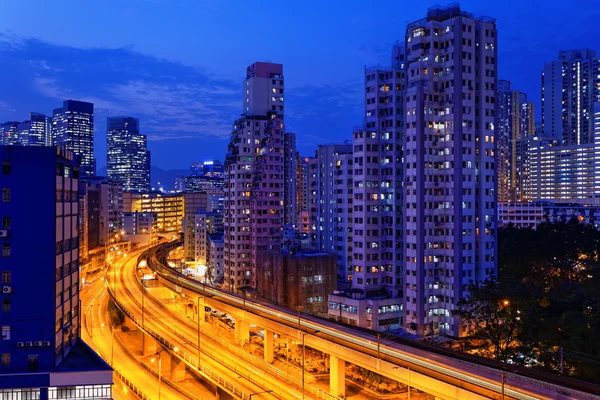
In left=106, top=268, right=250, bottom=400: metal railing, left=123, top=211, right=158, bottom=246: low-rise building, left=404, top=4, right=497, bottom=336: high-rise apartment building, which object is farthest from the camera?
left=123, top=211, right=158, bottom=246: low-rise building

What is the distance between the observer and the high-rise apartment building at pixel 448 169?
6856 centimetres

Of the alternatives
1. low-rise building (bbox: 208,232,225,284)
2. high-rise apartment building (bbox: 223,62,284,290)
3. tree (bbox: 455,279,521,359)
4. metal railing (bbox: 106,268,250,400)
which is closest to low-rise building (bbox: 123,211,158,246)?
low-rise building (bbox: 208,232,225,284)

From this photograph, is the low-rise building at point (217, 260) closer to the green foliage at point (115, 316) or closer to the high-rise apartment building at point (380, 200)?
the green foliage at point (115, 316)

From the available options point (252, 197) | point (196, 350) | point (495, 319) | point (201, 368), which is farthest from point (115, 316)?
point (495, 319)

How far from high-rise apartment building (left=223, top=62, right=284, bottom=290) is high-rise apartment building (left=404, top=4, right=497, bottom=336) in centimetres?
3115

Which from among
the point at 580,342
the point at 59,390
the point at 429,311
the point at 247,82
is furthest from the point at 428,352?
the point at 247,82

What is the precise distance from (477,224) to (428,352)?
32781 millimetres

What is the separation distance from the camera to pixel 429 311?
68.7 meters

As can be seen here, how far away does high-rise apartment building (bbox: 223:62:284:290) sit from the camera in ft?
317

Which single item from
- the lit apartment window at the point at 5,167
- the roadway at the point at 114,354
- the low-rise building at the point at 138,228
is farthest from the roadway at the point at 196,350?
the low-rise building at the point at 138,228

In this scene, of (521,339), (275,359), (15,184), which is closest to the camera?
(15,184)

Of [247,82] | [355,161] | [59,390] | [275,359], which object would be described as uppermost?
[247,82]

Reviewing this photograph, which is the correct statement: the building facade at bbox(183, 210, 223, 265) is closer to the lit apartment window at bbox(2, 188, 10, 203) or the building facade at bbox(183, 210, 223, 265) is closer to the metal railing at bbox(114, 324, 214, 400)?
the metal railing at bbox(114, 324, 214, 400)

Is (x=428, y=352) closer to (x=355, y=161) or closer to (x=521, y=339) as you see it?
(x=521, y=339)
